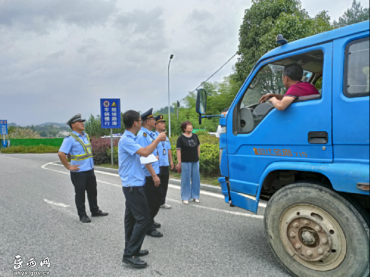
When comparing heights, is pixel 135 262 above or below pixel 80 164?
below

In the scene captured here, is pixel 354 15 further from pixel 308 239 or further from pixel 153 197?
Answer: pixel 153 197

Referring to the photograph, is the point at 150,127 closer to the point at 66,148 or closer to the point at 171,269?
the point at 66,148

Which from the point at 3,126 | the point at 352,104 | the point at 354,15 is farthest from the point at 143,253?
the point at 3,126

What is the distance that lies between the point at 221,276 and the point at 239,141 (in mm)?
1427

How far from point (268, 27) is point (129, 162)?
43.7 feet

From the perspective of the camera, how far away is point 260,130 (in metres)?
2.94

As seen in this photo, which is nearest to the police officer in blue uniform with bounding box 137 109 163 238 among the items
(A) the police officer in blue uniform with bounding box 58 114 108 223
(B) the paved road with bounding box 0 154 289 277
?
(B) the paved road with bounding box 0 154 289 277

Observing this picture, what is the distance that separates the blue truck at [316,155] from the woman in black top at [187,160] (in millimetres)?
2524

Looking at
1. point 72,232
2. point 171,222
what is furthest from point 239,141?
point 72,232

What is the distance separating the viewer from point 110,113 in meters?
11.5

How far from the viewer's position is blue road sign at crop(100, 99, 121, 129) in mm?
11359

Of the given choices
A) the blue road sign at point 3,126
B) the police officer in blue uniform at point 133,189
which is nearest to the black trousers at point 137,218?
the police officer in blue uniform at point 133,189

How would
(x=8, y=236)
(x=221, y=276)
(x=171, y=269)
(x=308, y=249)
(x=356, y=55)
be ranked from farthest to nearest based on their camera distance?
1. (x=8, y=236)
2. (x=171, y=269)
3. (x=221, y=276)
4. (x=308, y=249)
5. (x=356, y=55)

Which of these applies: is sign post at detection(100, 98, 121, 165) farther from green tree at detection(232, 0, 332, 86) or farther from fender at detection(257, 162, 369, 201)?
fender at detection(257, 162, 369, 201)
